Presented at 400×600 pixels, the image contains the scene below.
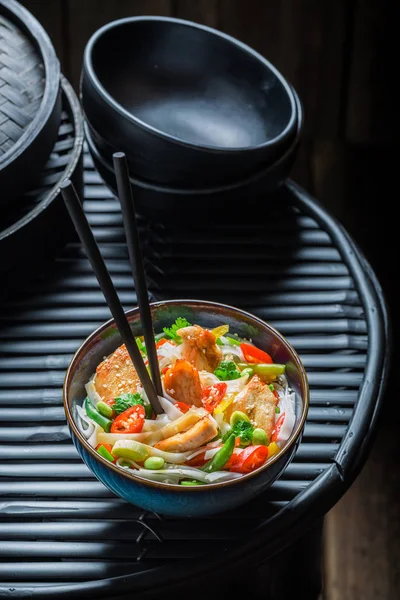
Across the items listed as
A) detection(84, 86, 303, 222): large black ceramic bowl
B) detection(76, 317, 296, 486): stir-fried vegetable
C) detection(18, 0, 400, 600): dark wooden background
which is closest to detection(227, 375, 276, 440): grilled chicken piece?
detection(76, 317, 296, 486): stir-fried vegetable

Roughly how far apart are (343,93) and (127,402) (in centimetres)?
196

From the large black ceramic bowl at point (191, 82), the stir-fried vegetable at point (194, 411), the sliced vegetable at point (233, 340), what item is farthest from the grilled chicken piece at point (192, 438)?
the large black ceramic bowl at point (191, 82)

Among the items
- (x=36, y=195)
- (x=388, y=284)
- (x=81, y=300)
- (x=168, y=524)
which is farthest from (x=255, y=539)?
(x=388, y=284)

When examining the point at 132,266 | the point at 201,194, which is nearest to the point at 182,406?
the point at 132,266

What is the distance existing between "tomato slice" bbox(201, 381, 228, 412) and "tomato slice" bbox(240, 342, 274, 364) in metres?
0.07

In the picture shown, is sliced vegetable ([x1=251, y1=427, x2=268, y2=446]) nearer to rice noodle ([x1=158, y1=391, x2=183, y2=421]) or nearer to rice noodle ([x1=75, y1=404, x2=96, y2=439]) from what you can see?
rice noodle ([x1=158, y1=391, x2=183, y2=421])

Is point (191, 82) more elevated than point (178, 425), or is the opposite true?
point (191, 82)

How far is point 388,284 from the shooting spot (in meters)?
2.73

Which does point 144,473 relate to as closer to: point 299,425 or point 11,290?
point 299,425

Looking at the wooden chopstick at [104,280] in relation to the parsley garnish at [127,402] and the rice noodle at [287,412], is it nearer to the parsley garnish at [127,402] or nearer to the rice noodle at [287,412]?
the parsley garnish at [127,402]

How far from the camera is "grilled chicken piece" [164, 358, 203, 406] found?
1213mm

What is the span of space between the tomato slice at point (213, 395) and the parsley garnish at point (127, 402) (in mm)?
88

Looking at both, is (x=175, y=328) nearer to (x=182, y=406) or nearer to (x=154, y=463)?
(x=182, y=406)

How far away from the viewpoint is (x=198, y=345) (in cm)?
129
